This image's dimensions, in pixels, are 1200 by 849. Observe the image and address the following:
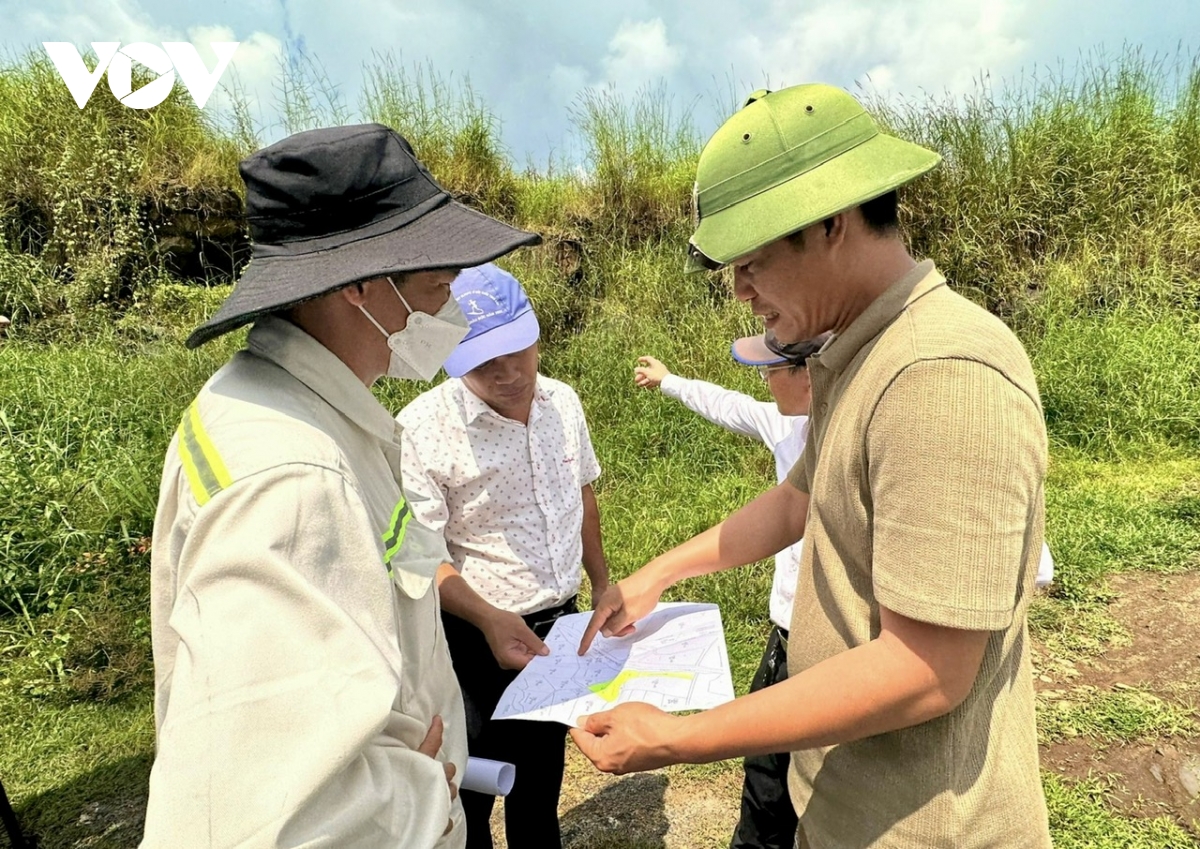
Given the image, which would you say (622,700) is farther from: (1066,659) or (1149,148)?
(1149,148)

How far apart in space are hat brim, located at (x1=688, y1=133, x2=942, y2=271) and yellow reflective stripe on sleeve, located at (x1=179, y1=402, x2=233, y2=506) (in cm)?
72

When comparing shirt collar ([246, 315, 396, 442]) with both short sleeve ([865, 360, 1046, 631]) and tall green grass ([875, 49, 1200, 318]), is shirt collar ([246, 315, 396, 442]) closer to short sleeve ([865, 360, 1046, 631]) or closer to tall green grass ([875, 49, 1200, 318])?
short sleeve ([865, 360, 1046, 631])

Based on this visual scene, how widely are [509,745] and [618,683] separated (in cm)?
73

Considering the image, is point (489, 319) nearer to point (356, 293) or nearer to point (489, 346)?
point (489, 346)

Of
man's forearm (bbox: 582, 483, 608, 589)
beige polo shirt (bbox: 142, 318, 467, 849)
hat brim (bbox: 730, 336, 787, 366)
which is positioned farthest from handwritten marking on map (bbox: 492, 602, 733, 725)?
hat brim (bbox: 730, 336, 787, 366)

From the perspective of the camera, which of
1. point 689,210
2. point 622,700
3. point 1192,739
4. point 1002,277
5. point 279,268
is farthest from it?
point 689,210

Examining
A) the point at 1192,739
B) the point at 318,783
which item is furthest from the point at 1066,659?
the point at 318,783

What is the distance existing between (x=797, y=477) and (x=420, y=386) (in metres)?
4.79

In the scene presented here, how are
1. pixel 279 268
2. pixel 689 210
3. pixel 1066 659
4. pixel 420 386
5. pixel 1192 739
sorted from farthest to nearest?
pixel 689 210 → pixel 420 386 → pixel 1066 659 → pixel 1192 739 → pixel 279 268

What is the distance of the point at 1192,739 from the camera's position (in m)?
2.71

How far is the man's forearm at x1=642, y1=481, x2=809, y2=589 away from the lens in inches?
63.7

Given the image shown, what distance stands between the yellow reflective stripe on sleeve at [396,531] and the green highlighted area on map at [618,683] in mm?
569

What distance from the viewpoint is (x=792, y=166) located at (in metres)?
1.04

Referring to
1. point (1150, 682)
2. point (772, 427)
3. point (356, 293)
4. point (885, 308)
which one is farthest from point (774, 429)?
point (1150, 682)
